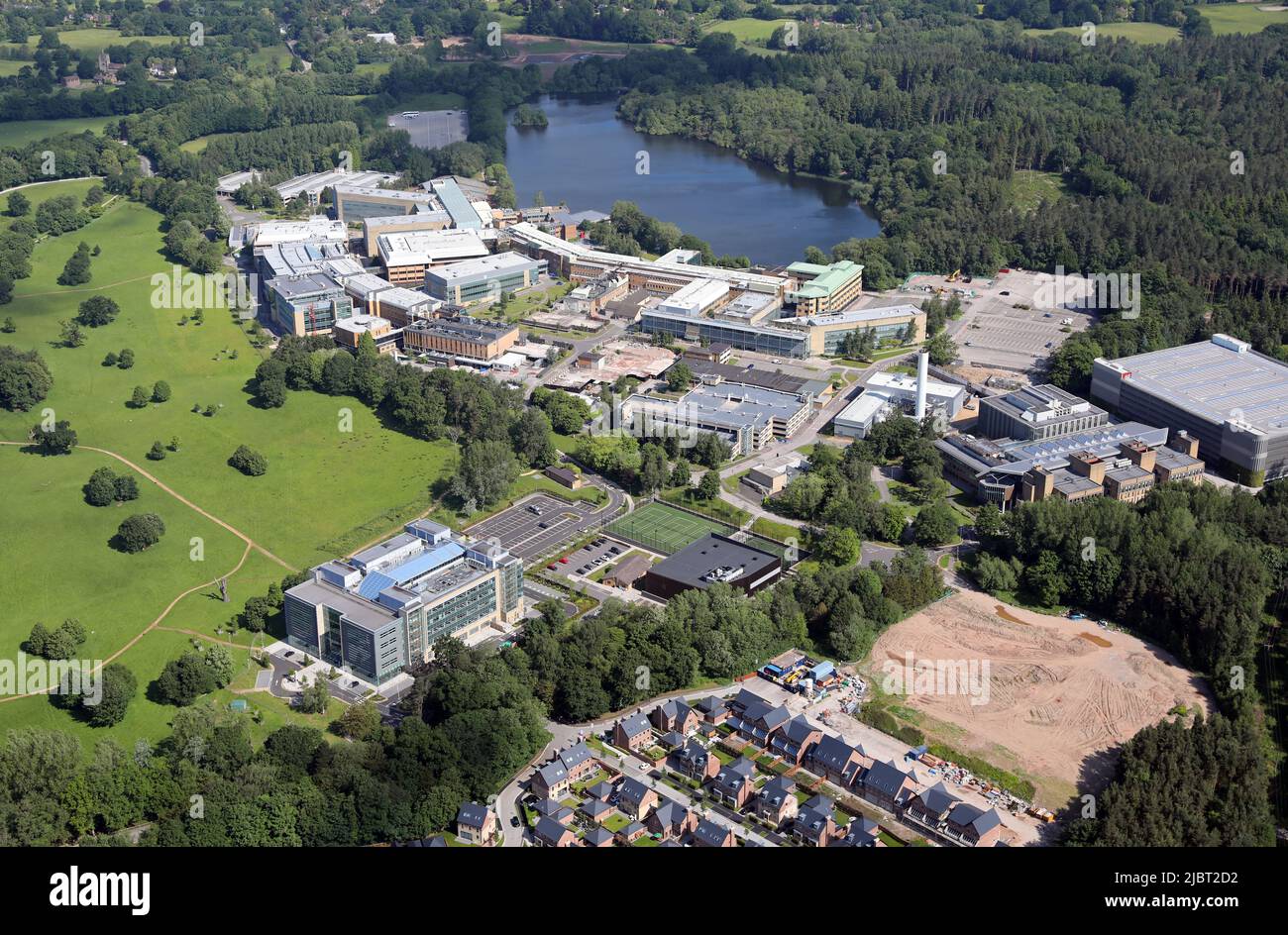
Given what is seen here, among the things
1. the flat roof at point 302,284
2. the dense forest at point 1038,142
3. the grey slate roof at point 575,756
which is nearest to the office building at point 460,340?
the flat roof at point 302,284

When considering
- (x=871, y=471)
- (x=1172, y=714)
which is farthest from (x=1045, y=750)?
(x=871, y=471)

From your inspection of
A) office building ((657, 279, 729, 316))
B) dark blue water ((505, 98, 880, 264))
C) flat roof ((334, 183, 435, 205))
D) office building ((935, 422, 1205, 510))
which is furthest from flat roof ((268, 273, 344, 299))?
office building ((935, 422, 1205, 510))

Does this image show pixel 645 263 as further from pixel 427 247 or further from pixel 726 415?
pixel 726 415

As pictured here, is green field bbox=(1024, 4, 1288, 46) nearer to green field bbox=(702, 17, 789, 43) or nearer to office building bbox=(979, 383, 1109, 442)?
green field bbox=(702, 17, 789, 43)

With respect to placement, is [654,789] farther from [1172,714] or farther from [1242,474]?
[1242,474]

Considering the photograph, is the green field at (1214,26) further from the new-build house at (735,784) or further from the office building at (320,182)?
the new-build house at (735,784)

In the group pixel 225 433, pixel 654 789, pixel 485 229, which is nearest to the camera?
pixel 654 789
